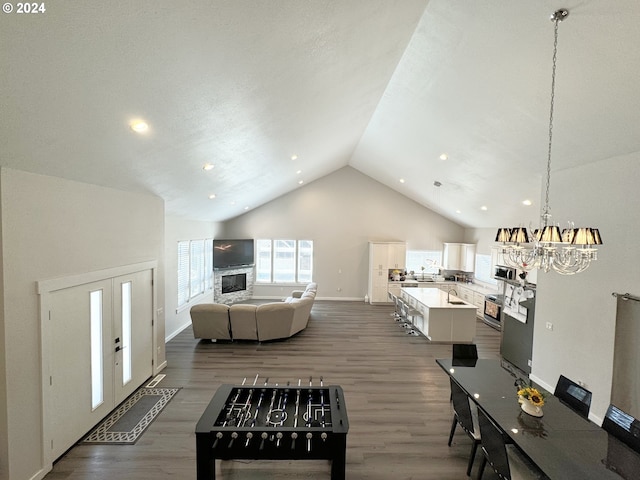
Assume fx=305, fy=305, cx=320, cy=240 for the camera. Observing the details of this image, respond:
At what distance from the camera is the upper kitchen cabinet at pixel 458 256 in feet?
34.9

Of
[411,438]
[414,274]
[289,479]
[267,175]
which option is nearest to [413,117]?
[267,175]

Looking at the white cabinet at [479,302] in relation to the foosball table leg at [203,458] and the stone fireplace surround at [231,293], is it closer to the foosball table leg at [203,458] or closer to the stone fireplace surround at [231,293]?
the stone fireplace surround at [231,293]

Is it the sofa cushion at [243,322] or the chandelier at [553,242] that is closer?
the chandelier at [553,242]

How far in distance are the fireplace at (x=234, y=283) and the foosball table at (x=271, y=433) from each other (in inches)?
298

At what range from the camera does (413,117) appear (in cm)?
554

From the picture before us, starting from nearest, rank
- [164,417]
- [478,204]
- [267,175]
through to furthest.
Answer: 1. [164,417]
2. [267,175]
3. [478,204]

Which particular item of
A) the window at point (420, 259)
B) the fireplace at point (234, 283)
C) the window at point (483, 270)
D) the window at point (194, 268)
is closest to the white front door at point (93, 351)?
the window at point (194, 268)

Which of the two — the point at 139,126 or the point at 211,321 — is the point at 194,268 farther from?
the point at 139,126

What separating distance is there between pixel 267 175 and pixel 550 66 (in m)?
5.35

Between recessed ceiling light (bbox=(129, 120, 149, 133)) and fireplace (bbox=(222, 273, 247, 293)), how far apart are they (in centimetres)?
762

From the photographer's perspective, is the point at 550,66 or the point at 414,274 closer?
the point at 550,66

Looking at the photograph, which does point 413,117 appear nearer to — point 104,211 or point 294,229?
point 104,211

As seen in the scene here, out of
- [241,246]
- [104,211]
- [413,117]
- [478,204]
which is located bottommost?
[241,246]

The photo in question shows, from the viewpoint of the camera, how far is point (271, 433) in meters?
2.56
